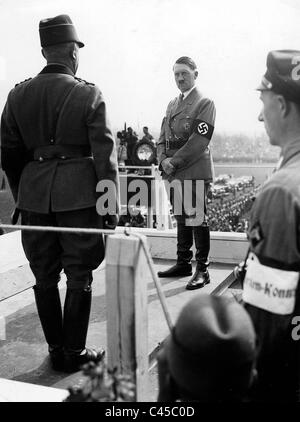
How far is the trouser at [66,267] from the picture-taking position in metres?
3.22

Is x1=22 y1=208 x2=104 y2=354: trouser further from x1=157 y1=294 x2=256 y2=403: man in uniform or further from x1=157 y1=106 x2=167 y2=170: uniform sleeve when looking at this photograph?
x1=157 y1=106 x2=167 y2=170: uniform sleeve

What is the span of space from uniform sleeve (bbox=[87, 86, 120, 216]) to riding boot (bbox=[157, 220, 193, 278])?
2.07m

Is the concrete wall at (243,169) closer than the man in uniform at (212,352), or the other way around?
the man in uniform at (212,352)

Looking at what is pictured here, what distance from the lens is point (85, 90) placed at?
316 centimetres

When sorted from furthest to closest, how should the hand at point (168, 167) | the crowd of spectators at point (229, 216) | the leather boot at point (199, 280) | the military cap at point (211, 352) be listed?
the crowd of spectators at point (229, 216) → the hand at point (168, 167) → the leather boot at point (199, 280) → the military cap at point (211, 352)

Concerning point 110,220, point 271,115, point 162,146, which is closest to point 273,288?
point 271,115

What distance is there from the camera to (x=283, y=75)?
1.88m

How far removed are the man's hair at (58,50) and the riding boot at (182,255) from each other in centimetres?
234

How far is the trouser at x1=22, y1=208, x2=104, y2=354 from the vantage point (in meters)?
3.22

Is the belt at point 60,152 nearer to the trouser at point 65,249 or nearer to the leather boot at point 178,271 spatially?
the trouser at point 65,249

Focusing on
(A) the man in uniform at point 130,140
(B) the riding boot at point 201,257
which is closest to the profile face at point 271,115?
(B) the riding boot at point 201,257

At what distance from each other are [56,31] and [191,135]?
194 centimetres

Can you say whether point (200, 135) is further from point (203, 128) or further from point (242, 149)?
point (242, 149)

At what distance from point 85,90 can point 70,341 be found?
1589 millimetres
